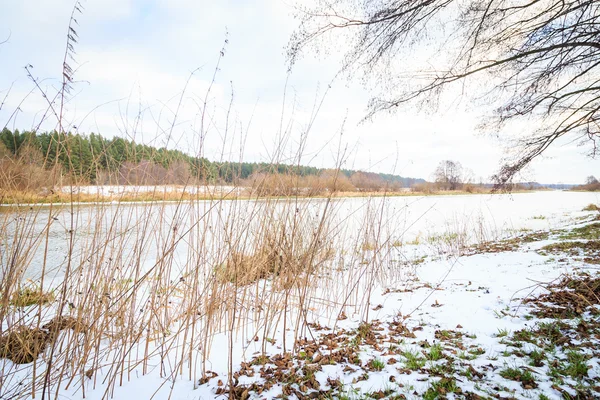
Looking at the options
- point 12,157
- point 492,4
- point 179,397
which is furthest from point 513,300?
point 12,157

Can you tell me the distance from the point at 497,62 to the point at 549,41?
764 mm

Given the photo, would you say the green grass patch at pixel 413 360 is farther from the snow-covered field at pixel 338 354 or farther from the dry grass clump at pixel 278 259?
the dry grass clump at pixel 278 259

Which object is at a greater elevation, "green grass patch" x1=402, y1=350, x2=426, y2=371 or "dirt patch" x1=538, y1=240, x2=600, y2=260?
"dirt patch" x1=538, y1=240, x2=600, y2=260

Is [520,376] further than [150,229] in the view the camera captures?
No

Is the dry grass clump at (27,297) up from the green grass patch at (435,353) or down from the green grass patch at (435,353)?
up

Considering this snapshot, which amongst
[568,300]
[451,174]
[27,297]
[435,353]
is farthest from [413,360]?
[451,174]

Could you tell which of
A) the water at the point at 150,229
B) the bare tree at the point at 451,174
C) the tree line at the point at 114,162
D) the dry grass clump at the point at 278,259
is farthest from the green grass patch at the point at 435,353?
the bare tree at the point at 451,174

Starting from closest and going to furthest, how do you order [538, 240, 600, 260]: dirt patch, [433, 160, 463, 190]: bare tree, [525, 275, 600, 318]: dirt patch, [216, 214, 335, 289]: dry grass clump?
1. [216, 214, 335, 289]: dry grass clump
2. [525, 275, 600, 318]: dirt patch
3. [538, 240, 600, 260]: dirt patch
4. [433, 160, 463, 190]: bare tree

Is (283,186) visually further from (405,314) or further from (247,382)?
(405,314)

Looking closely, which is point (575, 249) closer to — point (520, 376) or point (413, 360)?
point (520, 376)

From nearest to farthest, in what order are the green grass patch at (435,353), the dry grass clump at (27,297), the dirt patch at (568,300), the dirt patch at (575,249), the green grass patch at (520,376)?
1. the green grass patch at (520,376)
2. the dry grass clump at (27,297)
3. the green grass patch at (435,353)
4. the dirt patch at (568,300)
5. the dirt patch at (575,249)

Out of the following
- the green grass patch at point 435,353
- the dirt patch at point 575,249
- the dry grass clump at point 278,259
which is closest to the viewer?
the green grass patch at point 435,353

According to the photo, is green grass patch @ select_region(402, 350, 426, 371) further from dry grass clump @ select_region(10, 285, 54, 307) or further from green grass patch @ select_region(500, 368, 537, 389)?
dry grass clump @ select_region(10, 285, 54, 307)

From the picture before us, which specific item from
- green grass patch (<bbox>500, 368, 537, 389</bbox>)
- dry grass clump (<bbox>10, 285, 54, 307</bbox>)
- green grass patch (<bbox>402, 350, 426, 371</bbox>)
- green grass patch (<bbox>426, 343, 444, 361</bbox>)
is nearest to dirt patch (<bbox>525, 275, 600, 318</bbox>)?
green grass patch (<bbox>500, 368, 537, 389</bbox>)
